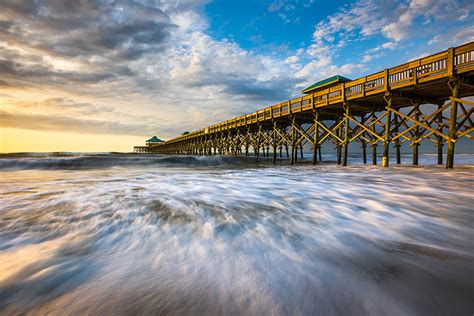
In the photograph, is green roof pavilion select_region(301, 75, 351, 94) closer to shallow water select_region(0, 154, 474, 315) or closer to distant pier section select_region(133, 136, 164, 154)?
shallow water select_region(0, 154, 474, 315)

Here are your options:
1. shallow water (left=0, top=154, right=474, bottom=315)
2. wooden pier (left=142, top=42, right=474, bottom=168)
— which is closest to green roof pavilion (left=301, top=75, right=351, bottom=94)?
wooden pier (left=142, top=42, right=474, bottom=168)

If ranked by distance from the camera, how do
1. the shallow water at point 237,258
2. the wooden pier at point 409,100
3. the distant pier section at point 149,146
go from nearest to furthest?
the shallow water at point 237,258 → the wooden pier at point 409,100 → the distant pier section at point 149,146

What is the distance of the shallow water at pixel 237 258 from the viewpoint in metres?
1.41

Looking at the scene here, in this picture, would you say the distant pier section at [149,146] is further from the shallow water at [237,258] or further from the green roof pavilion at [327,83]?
the shallow water at [237,258]

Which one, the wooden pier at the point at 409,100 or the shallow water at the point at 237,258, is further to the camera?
the wooden pier at the point at 409,100

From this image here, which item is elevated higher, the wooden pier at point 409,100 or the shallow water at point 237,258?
the wooden pier at point 409,100

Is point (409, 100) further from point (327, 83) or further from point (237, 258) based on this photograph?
point (237, 258)

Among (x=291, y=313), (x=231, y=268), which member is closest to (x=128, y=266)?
(x=231, y=268)

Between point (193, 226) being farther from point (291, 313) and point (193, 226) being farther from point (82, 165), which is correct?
point (82, 165)

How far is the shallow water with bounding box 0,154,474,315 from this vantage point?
1.41m

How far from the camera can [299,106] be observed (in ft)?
54.7

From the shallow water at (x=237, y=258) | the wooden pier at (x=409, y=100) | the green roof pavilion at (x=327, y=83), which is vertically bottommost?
the shallow water at (x=237, y=258)

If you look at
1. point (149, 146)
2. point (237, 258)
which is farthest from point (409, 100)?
point (149, 146)

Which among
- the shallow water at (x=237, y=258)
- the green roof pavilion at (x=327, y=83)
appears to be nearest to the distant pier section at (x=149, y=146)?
the green roof pavilion at (x=327, y=83)
